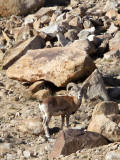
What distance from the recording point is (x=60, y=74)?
1669 centimetres

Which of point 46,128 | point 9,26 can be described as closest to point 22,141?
point 46,128

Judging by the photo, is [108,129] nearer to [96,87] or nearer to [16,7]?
[96,87]

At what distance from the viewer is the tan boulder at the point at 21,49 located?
19.6 m

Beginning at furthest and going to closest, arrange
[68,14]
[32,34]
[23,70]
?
[68,14], [32,34], [23,70]

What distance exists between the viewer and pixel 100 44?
69.4 feet

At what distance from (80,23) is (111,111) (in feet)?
32.1

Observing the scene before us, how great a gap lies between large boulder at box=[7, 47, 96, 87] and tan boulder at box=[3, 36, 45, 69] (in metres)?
1.96

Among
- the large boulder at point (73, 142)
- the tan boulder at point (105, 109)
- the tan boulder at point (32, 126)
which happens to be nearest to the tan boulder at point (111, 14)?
the tan boulder at point (105, 109)

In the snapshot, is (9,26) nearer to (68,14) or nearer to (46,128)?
(68,14)

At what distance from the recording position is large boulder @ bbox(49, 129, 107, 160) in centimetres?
1073

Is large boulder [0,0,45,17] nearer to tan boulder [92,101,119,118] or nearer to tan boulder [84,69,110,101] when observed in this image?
tan boulder [84,69,110,101]

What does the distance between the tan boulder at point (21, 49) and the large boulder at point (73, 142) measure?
8925mm

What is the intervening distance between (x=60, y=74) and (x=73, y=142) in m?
6.01

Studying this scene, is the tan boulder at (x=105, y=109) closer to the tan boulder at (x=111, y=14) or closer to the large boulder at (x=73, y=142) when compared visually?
the large boulder at (x=73, y=142)
